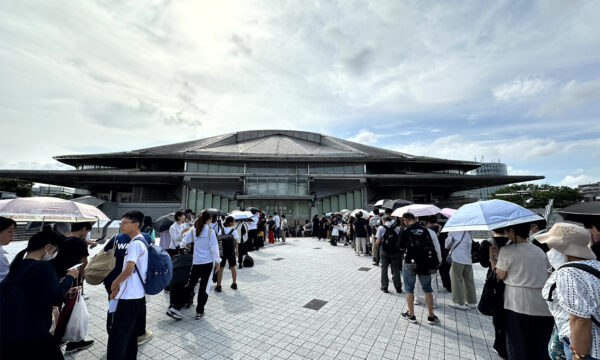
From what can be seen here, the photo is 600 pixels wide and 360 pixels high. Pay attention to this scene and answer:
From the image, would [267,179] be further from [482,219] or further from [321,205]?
[482,219]

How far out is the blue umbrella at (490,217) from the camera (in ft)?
9.62

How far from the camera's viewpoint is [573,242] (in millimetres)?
1991

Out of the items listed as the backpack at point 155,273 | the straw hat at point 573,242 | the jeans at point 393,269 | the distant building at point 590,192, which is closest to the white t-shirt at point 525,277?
the straw hat at point 573,242

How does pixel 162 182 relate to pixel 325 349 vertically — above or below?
above

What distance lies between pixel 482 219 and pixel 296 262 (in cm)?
763

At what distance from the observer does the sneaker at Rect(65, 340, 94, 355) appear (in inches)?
138

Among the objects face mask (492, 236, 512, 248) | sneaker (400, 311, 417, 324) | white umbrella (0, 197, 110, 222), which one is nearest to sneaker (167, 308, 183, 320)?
white umbrella (0, 197, 110, 222)

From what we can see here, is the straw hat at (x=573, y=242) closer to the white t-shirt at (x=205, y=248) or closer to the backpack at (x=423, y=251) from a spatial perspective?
the backpack at (x=423, y=251)

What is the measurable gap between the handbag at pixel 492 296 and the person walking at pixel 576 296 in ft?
3.14

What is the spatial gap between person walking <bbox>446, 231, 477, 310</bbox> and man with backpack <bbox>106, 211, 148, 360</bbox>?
621 cm

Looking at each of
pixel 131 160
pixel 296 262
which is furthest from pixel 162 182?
pixel 296 262

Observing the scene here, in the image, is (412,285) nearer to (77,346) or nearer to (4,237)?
(77,346)

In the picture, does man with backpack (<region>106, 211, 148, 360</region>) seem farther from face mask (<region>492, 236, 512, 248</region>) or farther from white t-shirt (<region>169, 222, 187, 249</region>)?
face mask (<region>492, 236, 512, 248</region>)

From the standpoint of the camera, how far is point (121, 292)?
114 inches
